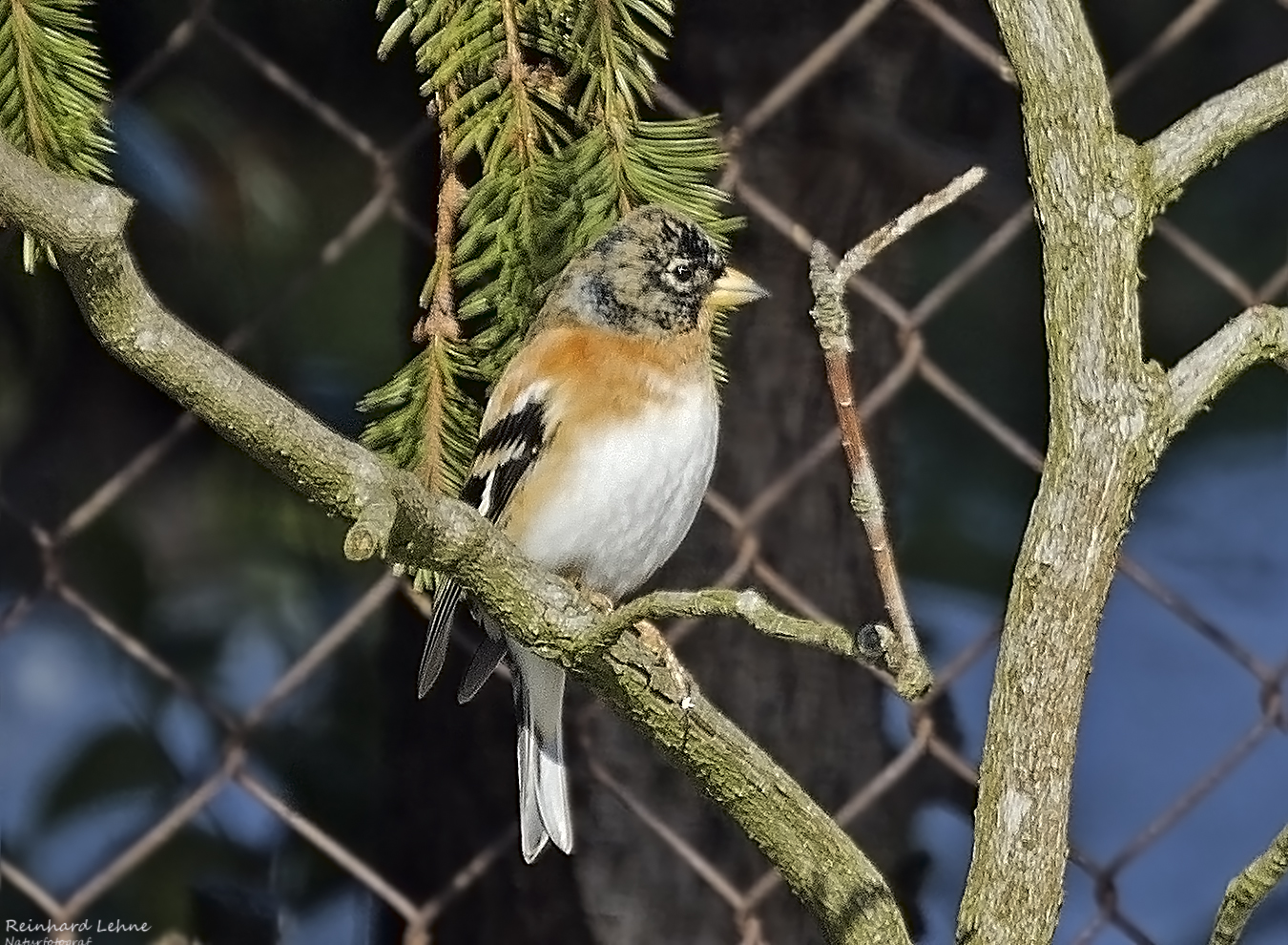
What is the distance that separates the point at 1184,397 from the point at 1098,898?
102cm

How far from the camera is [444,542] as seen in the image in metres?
1.01

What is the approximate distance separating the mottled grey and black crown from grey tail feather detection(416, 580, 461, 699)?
1.23 ft

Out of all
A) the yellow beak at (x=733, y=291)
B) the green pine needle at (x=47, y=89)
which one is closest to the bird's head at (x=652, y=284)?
the yellow beak at (x=733, y=291)

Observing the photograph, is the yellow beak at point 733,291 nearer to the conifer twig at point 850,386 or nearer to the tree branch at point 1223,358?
the tree branch at point 1223,358

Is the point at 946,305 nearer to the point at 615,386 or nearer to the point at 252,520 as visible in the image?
the point at 615,386

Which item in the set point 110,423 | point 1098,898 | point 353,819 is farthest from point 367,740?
point 1098,898

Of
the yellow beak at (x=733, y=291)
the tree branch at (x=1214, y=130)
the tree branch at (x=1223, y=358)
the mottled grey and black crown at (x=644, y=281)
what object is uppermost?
the tree branch at (x=1214, y=130)

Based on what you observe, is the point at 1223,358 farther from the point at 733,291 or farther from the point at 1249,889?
the point at 733,291

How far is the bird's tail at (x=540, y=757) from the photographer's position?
1667 mm

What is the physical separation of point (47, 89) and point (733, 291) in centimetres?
74

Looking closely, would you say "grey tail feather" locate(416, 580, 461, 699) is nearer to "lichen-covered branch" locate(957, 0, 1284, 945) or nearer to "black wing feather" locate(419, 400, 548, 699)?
"black wing feather" locate(419, 400, 548, 699)

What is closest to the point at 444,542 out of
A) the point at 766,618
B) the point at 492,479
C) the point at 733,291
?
the point at 766,618

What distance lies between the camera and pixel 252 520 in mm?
2053

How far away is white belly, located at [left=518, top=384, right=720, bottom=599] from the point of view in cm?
161
